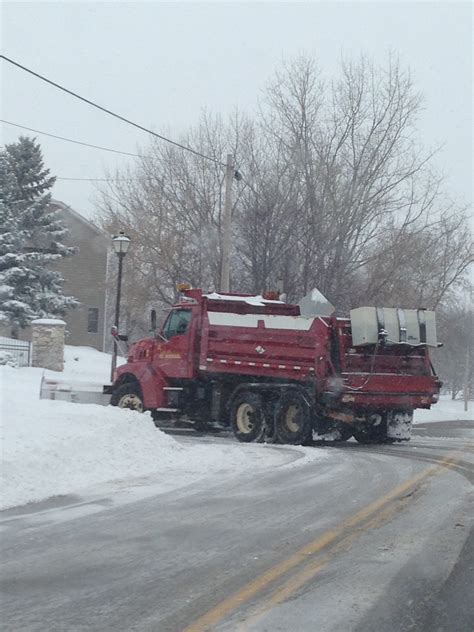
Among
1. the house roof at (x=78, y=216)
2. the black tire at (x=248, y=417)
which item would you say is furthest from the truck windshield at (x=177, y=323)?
the house roof at (x=78, y=216)

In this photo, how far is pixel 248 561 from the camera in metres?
6.88

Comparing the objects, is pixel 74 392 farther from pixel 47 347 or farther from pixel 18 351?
pixel 18 351

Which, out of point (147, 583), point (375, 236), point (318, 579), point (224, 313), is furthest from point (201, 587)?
point (375, 236)

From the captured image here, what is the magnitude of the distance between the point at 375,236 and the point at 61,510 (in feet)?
71.8

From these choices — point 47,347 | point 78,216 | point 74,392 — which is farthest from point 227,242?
point 78,216

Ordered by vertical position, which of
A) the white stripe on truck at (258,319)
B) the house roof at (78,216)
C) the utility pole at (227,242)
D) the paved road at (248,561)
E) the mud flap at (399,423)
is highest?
the house roof at (78,216)

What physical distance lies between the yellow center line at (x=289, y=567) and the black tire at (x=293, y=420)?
6345 mm

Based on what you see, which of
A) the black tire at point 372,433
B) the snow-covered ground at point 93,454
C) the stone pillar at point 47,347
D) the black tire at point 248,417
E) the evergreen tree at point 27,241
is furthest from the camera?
the evergreen tree at point 27,241

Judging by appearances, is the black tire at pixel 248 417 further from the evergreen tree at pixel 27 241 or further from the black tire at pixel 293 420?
the evergreen tree at pixel 27 241

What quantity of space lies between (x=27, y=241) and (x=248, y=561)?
33.9 m

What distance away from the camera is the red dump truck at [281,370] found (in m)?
16.6

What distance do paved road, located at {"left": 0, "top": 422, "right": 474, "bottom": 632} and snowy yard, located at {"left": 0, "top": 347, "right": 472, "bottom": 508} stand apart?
3.21ft

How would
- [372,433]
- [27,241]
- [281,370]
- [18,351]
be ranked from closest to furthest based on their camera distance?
[281,370]
[372,433]
[18,351]
[27,241]

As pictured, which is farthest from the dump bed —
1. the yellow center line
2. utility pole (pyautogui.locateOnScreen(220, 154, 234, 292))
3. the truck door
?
the yellow center line
